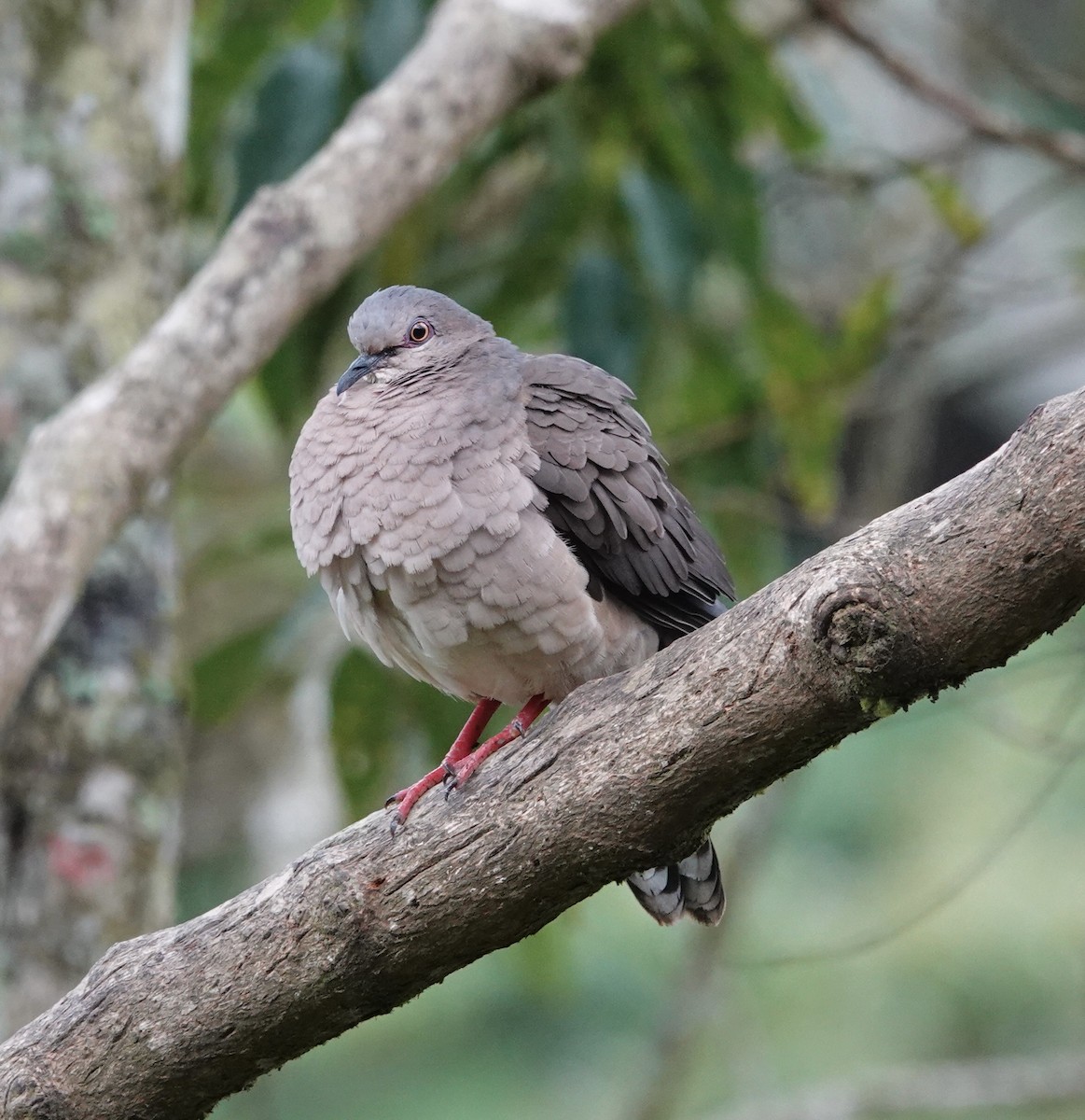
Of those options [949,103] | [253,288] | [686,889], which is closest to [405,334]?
[253,288]

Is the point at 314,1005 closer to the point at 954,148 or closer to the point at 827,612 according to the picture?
the point at 827,612

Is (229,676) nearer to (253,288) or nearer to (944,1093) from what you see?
(253,288)

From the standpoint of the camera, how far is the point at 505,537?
10.6 ft

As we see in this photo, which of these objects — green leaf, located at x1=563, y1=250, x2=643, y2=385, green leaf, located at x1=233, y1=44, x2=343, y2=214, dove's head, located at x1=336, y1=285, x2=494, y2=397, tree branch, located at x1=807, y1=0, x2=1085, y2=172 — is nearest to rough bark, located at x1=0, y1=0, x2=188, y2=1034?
green leaf, located at x1=233, y1=44, x2=343, y2=214

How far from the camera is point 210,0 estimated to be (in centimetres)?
597

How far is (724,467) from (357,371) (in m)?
2.32

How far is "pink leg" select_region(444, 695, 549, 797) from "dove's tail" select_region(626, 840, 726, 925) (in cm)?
43

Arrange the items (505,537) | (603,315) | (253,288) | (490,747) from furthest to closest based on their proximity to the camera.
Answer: (603,315)
(253,288)
(505,537)
(490,747)

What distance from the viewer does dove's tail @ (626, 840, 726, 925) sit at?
3320 millimetres

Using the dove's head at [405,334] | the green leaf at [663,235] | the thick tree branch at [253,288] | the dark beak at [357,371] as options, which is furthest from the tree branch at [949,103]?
the dark beak at [357,371]

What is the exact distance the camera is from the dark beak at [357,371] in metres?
3.70

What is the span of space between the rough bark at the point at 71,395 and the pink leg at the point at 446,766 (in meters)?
1.24

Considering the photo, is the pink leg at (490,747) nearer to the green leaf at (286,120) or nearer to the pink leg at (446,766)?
the pink leg at (446,766)

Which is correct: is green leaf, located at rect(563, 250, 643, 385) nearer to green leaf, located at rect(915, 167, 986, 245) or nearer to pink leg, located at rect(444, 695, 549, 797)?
green leaf, located at rect(915, 167, 986, 245)
